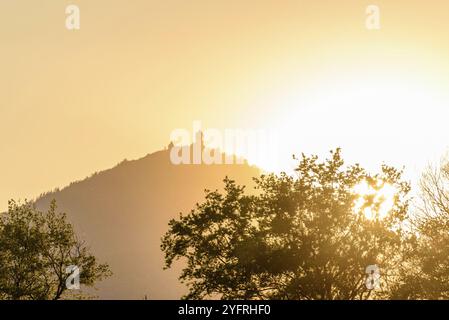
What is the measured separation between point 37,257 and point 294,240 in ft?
95.8

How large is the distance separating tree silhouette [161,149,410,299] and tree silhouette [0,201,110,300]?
19236 mm

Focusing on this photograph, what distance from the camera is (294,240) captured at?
43750mm

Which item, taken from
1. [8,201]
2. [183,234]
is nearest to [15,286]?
[8,201]

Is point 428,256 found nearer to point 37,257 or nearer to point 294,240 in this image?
point 294,240

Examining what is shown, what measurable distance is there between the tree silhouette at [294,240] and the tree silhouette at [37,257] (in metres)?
19.2

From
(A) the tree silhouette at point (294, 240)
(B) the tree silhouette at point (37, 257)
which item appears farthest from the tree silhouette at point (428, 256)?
(B) the tree silhouette at point (37, 257)

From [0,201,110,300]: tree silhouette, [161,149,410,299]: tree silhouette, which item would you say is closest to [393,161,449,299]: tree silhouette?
[161,149,410,299]: tree silhouette

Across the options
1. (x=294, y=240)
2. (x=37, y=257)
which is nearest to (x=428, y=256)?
(x=294, y=240)

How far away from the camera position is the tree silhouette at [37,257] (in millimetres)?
59031

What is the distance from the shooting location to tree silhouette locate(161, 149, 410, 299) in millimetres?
42281

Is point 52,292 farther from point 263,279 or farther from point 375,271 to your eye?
point 375,271

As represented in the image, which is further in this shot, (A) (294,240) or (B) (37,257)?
(B) (37,257)

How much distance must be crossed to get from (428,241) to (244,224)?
44.6 ft

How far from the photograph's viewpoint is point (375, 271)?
43688 mm
